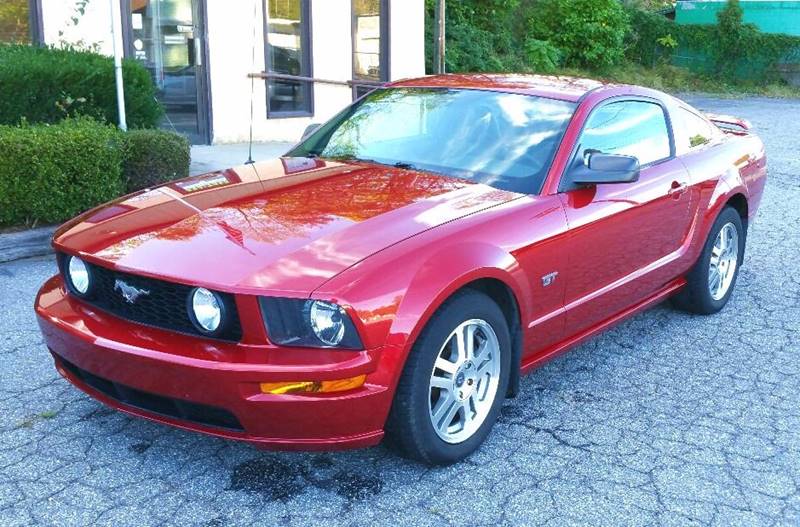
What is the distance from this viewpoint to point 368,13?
12422 millimetres

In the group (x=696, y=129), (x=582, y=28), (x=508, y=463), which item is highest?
(x=582, y=28)

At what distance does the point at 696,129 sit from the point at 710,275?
0.91 m

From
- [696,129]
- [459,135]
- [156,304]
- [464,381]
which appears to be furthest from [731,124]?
Answer: [156,304]

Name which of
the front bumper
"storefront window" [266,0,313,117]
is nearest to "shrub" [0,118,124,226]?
the front bumper

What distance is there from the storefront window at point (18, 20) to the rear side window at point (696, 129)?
6979 millimetres

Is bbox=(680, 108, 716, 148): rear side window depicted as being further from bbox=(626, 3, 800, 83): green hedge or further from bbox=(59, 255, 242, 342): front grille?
bbox=(626, 3, 800, 83): green hedge

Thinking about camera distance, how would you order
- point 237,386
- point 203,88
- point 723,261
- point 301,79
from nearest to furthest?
1. point 237,386
2. point 723,261
3. point 203,88
4. point 301,79

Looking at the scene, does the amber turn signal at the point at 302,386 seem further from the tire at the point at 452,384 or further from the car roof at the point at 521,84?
the car roof at the point at 521,84

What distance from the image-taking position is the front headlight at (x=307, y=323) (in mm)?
2928

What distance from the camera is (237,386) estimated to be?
9.51 ft

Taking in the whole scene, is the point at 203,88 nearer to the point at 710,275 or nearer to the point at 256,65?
the point at 256,65

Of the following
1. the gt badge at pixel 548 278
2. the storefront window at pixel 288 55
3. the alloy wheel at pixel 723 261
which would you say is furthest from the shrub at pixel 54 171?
the storefront window at pixel 288 55

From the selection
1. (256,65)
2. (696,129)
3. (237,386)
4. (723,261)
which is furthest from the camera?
(256,65)

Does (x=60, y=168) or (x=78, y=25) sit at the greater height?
(x=78, y=25)
